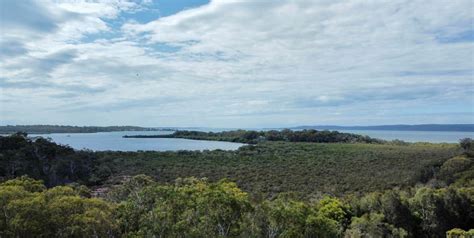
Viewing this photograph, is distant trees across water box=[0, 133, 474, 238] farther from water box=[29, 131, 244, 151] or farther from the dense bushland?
water box=[29, 131, 244, 151]

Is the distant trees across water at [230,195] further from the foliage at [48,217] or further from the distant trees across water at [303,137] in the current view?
the distant trees across water at [303,137]

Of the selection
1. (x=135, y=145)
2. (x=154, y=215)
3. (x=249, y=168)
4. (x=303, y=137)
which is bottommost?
(x=249, y=168)

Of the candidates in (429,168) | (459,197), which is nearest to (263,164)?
(429,168)

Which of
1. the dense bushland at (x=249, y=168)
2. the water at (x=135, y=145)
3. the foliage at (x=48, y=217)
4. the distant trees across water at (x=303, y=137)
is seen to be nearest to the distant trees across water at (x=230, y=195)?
the foliage at (x=48, y=217)

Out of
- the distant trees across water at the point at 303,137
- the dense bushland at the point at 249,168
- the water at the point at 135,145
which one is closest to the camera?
the dense bushland at the point at 249,168

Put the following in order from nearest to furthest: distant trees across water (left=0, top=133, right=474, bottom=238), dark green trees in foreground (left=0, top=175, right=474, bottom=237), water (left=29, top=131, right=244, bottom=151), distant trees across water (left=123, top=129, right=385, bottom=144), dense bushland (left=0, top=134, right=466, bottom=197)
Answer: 1. dark green trees in foreground (left=0, top=175, right=474, bottom=237)
2. distant trees across water (left=0, top=133, right=474, bottom=238)
3. dense bushland (left=0, top=134, right=466, bottom=197)
4. water (left=29, top=131, right=244, bottom=151)
5. distant trees across water (left=123, top=129, right=385, bottom=144)

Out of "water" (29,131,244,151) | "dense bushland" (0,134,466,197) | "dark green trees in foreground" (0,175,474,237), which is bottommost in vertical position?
"dense bushland" (0,134,466,197)

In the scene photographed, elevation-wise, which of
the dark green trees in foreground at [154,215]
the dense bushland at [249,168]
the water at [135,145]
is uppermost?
the dark green trees in foreground at [154,215]

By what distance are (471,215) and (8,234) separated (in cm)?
3083

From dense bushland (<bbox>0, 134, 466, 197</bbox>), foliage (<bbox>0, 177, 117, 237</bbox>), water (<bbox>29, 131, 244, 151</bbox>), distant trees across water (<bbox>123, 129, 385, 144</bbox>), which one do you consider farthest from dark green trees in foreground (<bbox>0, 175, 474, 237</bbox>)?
distant trees across water (<bbox>123, 129, 385, 144</bbox>)

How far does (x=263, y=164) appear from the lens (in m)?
67.1

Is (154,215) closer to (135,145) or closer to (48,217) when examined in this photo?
(48,217)

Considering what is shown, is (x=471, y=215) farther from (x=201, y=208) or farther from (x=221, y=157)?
(x=221, y=157)

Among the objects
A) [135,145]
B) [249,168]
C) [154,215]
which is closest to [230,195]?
[154,215]
